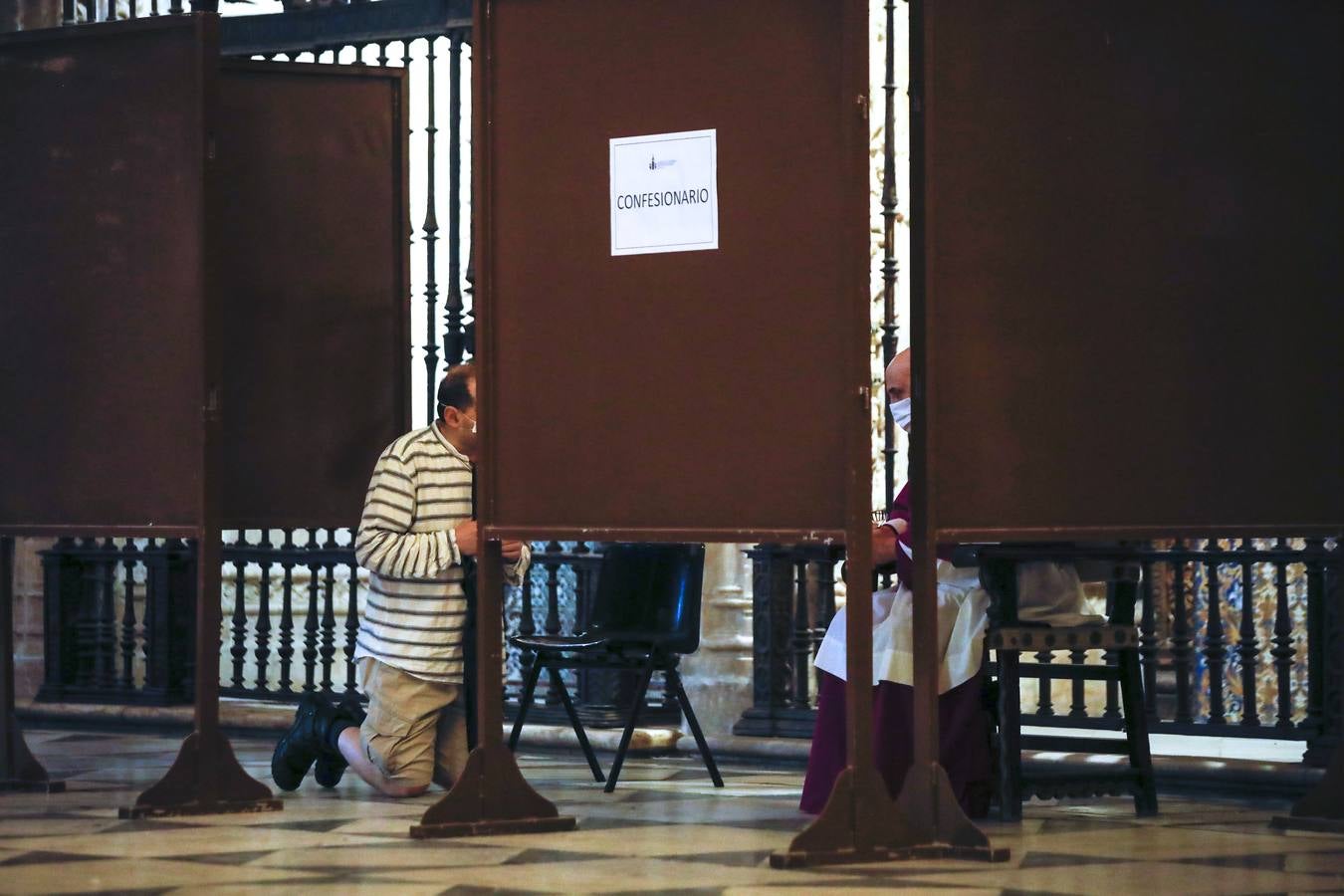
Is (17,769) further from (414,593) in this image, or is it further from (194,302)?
(194,302)

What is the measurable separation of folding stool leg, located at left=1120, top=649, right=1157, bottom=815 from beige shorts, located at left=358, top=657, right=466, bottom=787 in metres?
1.84

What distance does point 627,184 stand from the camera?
4316mm

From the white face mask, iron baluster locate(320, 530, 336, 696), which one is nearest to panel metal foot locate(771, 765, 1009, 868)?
the white face mask

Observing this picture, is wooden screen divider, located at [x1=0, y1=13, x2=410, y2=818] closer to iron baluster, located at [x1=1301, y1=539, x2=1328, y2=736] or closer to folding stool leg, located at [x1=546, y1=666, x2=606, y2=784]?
folding stool leg, located at [x1=546, y1=666, x2=606, y2=784]

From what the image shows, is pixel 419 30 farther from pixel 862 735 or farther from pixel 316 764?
pixel 862 735

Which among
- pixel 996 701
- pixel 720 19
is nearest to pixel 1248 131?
pixel 720 19

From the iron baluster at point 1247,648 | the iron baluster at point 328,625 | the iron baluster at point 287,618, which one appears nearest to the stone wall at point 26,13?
the iron baluster at point 287,618

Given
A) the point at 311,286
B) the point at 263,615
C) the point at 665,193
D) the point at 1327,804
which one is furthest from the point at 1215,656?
the point at 263,615

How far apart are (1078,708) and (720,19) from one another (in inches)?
111

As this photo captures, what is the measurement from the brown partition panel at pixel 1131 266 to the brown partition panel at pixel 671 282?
0.21m

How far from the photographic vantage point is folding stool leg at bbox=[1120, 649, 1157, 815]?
506 centimetres

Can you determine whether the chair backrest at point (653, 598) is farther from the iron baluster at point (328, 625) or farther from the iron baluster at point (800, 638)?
the iron baluster at point (328, 625)

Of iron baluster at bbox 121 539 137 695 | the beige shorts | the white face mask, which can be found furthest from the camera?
iron baluster at bbox 121 539 137 695

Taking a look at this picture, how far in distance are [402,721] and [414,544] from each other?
0.50 meters
